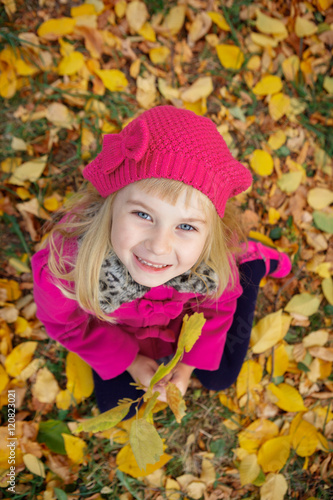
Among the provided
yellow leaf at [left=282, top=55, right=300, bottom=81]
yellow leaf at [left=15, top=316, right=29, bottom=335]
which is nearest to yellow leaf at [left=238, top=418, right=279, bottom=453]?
yellow leaf at [left=15, top=316, right=29, bottom=335]

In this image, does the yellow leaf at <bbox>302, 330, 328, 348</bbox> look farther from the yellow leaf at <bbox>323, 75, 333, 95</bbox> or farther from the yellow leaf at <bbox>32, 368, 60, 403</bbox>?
the yellow leaf at <bbox>323, 75, 333, 95</bbox>

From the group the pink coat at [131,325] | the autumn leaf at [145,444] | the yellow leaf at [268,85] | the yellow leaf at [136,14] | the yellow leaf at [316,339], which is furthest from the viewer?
the yellow leaf at [268,85]

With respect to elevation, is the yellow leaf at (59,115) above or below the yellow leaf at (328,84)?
above

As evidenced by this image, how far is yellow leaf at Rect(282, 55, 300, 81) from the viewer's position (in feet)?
6.97

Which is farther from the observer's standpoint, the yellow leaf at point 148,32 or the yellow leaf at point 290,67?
the yellow leaf at point 290,67

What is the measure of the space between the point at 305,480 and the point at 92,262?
1.37 metres

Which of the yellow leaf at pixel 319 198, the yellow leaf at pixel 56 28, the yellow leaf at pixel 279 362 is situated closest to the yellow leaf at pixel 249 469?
the yellow leaf at pixel 279 362

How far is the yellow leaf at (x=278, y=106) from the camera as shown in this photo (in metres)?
2.09

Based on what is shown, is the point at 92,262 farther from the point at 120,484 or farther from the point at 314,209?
the point at 314,209

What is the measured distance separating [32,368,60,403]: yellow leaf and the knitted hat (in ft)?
3.20

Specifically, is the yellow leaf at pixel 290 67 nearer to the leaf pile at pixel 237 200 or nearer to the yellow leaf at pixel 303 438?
the leaf pile at pixel 237 200

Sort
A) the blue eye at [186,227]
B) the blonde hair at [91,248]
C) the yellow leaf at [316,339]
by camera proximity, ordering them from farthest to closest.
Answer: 1. the yellow leaf at [316,339]
2. the blonde hair at [91,248]
3. the blue eye at [186,227]

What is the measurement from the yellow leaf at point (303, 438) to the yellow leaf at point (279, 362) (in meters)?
0.22

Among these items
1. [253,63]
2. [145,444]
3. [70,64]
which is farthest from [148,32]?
[145,444]
